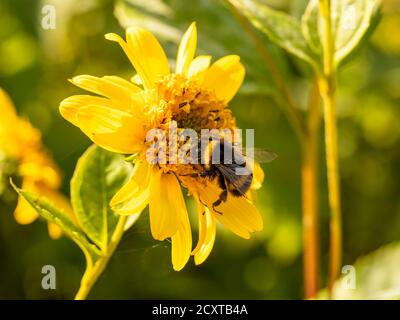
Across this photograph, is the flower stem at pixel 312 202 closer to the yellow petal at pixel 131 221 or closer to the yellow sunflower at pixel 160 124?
the yellow sunflower at pixel 160 124

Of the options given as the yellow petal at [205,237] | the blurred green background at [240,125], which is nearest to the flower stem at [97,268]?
the yellow petal at [205,237]

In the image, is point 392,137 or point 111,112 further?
point 392,137

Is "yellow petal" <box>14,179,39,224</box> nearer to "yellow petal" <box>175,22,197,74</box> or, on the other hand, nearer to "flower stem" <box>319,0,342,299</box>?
"yellow petal" <box>175,22,197,74</box>

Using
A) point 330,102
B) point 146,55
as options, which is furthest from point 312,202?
point 146,55

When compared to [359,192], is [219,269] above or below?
below

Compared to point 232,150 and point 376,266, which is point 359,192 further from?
point 232,150

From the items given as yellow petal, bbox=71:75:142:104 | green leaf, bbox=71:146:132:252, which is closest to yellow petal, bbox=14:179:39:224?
green leaf, bbox=71:146:132:252
